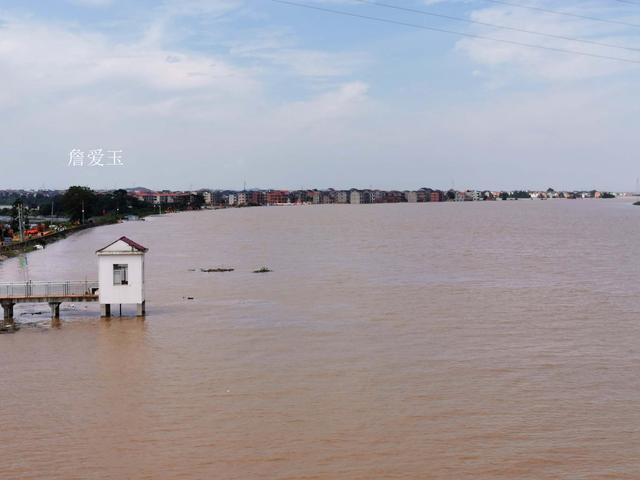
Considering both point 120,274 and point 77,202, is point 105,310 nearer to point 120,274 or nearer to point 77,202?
point 120,274

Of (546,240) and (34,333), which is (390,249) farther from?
(34,333)

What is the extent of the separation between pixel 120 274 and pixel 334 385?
377 inches

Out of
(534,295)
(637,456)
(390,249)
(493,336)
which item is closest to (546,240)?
(390,249)

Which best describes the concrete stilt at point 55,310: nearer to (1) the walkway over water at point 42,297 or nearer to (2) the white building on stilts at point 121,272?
(1) the walkway over water at point 42,297

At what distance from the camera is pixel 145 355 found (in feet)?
63.4

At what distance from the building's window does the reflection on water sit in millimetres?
1259

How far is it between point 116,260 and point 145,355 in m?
4.65

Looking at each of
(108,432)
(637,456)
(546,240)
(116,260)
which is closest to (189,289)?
(116,260)

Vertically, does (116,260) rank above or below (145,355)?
above

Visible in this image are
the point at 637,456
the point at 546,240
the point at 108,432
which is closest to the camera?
the point at 637,456

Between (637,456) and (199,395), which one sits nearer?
(637,456)

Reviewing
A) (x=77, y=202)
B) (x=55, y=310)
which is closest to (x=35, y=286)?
(x=55, y=310)

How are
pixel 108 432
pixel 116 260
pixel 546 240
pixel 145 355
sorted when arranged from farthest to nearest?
pixel 546 240 → pixel 116 260 → pixel 145 355 → pixel 108 432

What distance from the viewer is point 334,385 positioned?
16.3 meters
